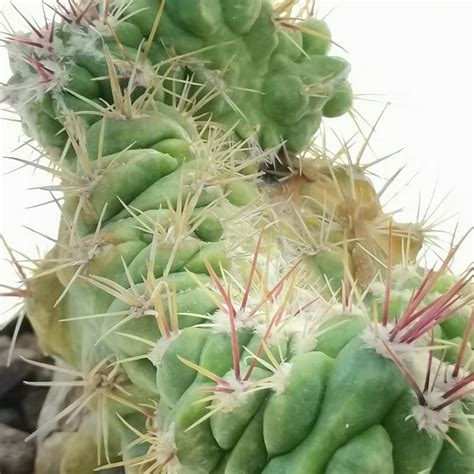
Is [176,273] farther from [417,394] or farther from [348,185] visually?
[348,185]

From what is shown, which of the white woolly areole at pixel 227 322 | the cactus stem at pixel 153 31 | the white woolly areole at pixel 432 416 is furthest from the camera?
the cactus stem at pixel 153 31

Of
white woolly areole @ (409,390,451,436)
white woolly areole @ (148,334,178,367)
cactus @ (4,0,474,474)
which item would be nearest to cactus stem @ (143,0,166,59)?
cactus @ (4,0,474,474)

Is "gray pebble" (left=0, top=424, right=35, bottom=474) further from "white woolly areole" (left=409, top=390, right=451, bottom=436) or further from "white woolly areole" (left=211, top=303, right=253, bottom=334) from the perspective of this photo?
"white woolly areole" (left=409, top=390, right=451, bottom=436)

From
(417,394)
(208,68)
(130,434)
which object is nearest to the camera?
(417,394)

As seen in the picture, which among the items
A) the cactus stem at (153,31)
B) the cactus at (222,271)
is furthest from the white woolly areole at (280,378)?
the cactus stem at (153,31)

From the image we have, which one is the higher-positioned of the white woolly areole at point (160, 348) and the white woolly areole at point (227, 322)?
the white woolly areole at point (227, 322)

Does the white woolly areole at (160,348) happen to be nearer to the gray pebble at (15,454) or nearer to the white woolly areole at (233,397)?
the white woolly areole at (233,397)

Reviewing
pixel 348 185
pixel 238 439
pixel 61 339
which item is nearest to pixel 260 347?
pixel 238 439
